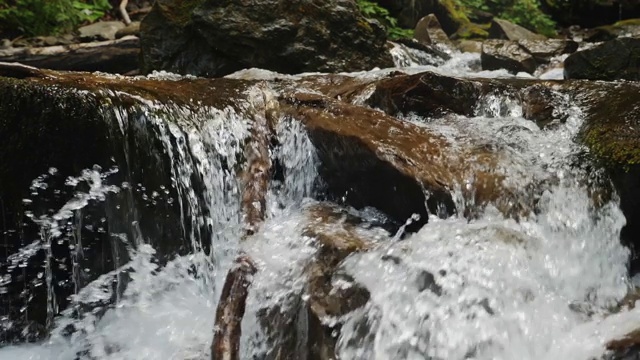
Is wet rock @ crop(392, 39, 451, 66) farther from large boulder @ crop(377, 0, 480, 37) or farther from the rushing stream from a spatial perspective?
the rushing stream

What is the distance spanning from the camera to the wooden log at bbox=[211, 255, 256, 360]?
2543mm

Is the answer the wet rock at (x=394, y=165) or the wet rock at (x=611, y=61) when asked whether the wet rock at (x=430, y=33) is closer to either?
the wet rock at (x=611, y=61)

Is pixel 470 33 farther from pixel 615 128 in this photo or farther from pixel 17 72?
pixel 17 72

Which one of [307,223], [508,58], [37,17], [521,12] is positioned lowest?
[307,223]

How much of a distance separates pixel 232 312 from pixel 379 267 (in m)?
0.83

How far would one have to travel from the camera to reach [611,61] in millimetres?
5770

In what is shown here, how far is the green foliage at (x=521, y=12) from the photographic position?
12.3 metres

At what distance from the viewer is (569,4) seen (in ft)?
42.8

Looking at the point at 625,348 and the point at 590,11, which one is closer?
the point at 625,348

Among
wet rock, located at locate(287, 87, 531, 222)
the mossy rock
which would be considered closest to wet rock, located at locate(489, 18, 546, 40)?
the mossy rock

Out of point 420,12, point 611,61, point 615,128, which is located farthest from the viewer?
point 420,12

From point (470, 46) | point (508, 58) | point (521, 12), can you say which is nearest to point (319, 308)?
point (508, 58)

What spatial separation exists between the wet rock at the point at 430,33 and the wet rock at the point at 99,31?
551 centimetres

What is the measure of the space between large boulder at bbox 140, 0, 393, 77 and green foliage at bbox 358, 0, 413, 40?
407 centimetres
